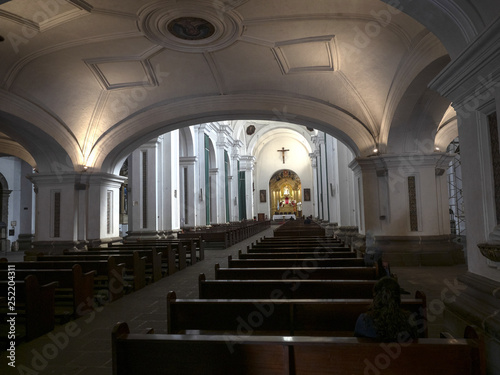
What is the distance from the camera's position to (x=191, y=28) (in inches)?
261

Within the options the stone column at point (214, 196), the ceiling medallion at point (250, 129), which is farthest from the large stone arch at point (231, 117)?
the ceiling medallion at point (250, 129)

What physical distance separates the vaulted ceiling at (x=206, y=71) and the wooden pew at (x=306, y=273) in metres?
2.55

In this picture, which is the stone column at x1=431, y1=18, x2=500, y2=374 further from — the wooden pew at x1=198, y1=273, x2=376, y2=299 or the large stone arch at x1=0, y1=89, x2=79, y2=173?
the large stone arch at x1=0, y1=89, x2=79, y2=173

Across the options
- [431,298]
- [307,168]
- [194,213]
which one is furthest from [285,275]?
[307,168]

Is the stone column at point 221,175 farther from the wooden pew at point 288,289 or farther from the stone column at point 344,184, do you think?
the wooden pew at point 288,289

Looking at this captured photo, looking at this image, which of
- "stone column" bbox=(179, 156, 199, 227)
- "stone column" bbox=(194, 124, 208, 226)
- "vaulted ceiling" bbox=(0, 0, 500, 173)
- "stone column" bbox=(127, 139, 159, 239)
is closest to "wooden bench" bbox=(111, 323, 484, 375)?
"vaulted ceiling" bbox=(0, 0, 500, 173)

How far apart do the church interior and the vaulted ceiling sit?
4 centimetres

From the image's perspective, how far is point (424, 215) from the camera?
309 inches

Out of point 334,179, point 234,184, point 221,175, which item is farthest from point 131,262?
point 234,184

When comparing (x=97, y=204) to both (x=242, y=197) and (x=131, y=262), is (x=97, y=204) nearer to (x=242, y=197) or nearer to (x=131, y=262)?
(x=131, y=262)

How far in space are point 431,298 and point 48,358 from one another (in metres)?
4.59

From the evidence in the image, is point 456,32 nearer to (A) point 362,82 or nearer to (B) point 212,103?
(A) point 362,82

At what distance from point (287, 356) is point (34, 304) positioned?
10.3 feet

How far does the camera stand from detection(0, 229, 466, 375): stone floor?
3.07m
